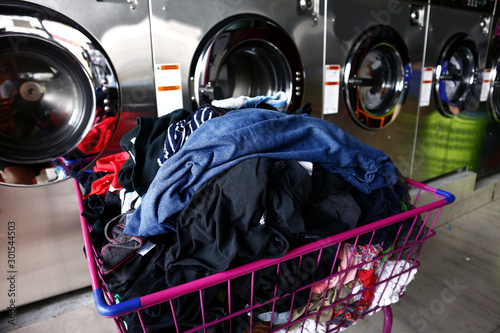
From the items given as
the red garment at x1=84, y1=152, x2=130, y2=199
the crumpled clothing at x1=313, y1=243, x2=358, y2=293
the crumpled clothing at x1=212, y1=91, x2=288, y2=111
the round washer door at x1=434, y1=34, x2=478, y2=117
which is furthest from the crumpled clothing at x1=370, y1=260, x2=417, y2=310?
the round washer door at x1=434, y1=34, x2=478, y2=117

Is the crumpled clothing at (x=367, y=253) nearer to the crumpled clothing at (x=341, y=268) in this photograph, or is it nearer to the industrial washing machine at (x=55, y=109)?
the crumpled clothing at (x=341, y=268)

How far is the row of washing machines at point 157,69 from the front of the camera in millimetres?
1242

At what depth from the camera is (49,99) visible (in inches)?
51.1

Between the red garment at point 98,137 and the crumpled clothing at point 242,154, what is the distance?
2.50ft

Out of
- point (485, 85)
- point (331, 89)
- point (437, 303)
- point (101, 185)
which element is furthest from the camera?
point (485, 85)

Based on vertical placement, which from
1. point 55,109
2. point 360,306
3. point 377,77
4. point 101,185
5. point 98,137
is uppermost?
point 377,77

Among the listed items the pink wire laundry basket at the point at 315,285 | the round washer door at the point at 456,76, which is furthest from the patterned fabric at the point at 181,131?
the round washer door at the point at 456,76

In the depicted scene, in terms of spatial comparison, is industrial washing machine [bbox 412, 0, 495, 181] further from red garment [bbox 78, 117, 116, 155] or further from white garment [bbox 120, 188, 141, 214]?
white garment [bbox 120, 188, 141, 214]

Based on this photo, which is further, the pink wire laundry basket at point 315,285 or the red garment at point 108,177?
the red garment at point 108,177

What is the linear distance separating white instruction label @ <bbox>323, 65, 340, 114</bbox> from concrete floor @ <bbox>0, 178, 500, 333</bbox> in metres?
1.16

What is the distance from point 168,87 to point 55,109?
1.56 ft

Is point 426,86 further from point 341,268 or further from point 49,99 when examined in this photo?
point 49,99

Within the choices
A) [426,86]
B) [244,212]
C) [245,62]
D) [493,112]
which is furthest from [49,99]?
[493,112]

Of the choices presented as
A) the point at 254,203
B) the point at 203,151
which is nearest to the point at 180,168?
the point at 203,151
